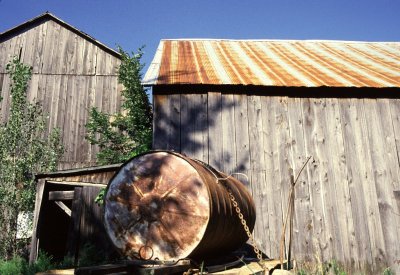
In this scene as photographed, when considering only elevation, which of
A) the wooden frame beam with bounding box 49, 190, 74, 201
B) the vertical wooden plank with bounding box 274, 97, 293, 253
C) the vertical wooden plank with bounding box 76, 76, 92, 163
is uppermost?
the vertical wooden plank with bounding box 76, 76, 92, 163

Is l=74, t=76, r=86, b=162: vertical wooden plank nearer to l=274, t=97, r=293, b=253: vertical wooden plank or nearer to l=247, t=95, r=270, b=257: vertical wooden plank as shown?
l=247, t=95, r=270, b=257: vertical wooden plank

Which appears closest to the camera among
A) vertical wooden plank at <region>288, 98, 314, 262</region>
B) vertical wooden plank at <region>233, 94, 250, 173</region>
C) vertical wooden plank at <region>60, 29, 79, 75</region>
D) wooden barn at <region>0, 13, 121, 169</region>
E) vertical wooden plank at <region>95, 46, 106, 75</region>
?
vertical wooden plank at <region>288, 98, 314, 262</region>

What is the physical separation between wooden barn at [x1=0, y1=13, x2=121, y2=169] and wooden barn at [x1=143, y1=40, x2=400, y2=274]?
5.67 meters

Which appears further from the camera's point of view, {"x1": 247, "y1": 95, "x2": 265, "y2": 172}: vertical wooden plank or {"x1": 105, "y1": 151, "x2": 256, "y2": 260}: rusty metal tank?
{"x1": 247, "y1": 95, "x2": 265, "y2": 172}: vertical wooden plank

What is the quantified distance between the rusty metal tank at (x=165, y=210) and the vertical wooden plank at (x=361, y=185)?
15.2 feet

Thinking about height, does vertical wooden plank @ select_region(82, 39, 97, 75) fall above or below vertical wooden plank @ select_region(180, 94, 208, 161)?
above

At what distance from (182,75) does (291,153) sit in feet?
10.5

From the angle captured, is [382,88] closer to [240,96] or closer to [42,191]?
[240,96]

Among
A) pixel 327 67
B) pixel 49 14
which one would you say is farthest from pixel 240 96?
pixel 49 14

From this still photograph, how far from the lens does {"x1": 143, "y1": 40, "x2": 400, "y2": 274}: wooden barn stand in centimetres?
758

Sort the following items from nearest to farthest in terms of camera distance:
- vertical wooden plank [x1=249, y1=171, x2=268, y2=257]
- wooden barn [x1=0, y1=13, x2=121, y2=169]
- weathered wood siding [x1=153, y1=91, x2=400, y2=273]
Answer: vertical wooden plank [x1=249, y1=171, x2=268, y2=257], weathered wood siding [x1=153, y1=91, x2=400, y2=273], wooden barn [x1=0, y1=13, x2=121, y2=169]

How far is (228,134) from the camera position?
799cm

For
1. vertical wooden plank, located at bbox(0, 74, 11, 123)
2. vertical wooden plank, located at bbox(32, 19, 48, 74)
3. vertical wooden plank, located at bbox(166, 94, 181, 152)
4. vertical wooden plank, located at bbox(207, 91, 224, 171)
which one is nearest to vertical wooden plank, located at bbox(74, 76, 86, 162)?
vertical wooden plank, located at bbox(32, 19, 48, 74)

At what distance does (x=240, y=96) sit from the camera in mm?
8297
